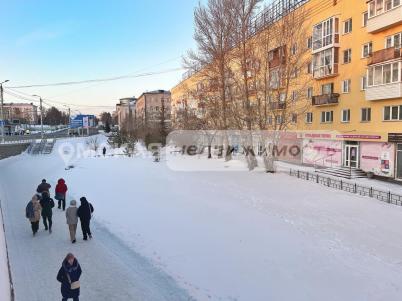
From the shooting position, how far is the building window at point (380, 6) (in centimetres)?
2153

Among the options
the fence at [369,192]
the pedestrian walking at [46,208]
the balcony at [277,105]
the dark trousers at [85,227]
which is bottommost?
the fence at [369,192]

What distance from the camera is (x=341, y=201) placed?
1614 centimetres

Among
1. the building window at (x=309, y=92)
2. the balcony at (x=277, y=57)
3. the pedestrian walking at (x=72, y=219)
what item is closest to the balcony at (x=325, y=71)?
the building window at (x=309, y=92)

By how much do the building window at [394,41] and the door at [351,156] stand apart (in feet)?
24.9

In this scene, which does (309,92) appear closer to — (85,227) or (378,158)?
(378,158)

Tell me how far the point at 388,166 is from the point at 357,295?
60.1 ft

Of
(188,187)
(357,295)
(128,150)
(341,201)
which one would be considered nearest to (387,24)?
(341,201)

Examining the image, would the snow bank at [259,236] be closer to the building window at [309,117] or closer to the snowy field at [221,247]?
the snowy field at [221,247]

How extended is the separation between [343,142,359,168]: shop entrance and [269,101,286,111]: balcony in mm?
6936

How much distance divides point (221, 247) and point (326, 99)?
21.9 m

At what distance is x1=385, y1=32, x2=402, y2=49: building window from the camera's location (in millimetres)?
21422

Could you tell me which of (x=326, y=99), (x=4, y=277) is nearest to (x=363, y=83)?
(x=326, y=99)

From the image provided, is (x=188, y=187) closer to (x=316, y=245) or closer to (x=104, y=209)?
(x=104, y=209)

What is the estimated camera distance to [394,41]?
2197 cm
